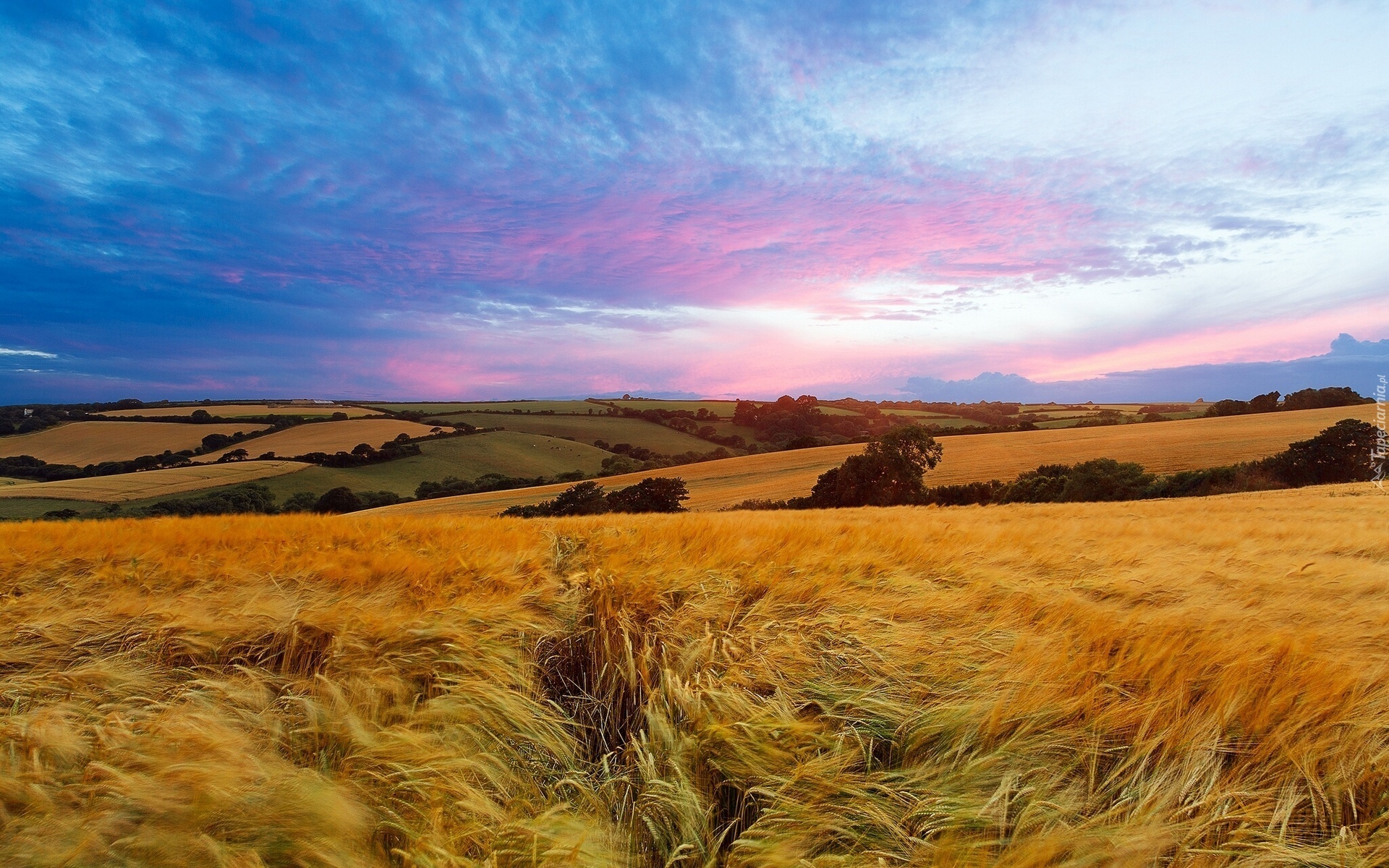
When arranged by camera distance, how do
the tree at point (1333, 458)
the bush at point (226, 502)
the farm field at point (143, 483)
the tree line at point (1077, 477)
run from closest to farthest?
the tree line at point (1077, 477)
the tree at point (1333, 458)
the bush at point (226, 502)
the farm field at point (143, 483)

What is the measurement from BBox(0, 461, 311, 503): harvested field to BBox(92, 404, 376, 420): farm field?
31.6 metres

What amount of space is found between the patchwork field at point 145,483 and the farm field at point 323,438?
8.20 meters

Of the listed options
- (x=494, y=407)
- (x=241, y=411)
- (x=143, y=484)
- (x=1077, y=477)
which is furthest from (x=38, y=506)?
(x=494, y=407)

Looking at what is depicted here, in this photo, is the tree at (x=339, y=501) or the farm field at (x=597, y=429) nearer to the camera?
the tree at (x=339, y=501)

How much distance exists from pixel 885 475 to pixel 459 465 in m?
45.6

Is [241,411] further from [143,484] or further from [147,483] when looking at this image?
[143,484]

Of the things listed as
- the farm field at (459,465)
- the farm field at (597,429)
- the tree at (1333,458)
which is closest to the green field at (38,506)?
the farm field at (459,465)

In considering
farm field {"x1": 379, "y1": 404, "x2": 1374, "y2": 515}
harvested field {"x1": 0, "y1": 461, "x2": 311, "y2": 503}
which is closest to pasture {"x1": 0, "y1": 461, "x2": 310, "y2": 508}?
harvested field {"x1": 0, "y1": 461, "x2": 311, "y2": 503}

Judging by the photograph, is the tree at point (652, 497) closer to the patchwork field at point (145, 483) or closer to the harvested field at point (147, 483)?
the harvested field at point (147, 483)

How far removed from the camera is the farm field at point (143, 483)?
4097 cm

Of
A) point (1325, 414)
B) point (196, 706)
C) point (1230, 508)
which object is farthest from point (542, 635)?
point (1325, 414)

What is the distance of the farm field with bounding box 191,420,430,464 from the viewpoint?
2427 inches

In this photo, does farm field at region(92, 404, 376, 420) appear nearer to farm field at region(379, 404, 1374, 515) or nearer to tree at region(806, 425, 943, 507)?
farm field at region(379, 404, 1374, 515)

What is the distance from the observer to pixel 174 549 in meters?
4.32
